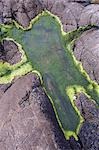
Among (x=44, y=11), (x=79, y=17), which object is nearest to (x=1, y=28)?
(x=44, y=11)

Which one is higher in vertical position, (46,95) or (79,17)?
(79,17)

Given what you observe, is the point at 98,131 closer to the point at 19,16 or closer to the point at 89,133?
the point at 89,133

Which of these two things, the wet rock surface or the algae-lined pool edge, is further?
the algae-lined pool edge

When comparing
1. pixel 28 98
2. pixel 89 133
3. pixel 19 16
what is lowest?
pixel 89 133

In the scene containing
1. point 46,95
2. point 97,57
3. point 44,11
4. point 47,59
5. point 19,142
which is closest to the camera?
point 19,142
